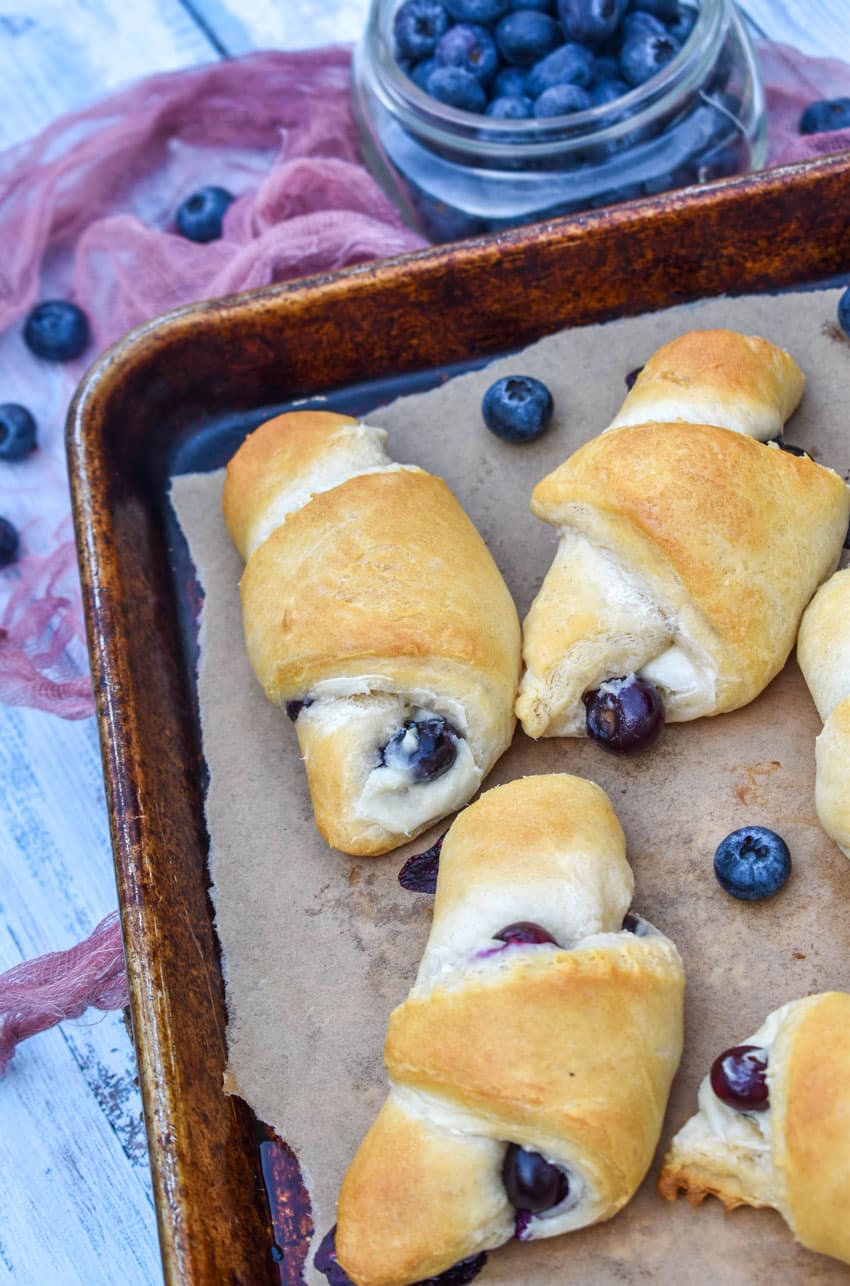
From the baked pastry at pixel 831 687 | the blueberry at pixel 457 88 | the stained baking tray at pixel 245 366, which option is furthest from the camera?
the blueberry at pixel 457 88

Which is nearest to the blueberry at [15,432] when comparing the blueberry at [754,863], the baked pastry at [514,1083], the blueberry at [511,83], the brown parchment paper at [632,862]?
the brown parchment paper at [632,862]

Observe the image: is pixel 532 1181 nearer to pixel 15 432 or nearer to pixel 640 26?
pixel 15 432

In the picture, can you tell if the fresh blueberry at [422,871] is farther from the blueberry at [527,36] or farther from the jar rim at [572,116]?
the blueberry at [527,36]

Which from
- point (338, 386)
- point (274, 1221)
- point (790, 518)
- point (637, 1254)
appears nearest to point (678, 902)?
point (637, 1254)

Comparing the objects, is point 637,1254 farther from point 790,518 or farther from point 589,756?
point 790,518

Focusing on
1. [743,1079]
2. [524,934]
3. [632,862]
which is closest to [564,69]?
[632,862]
